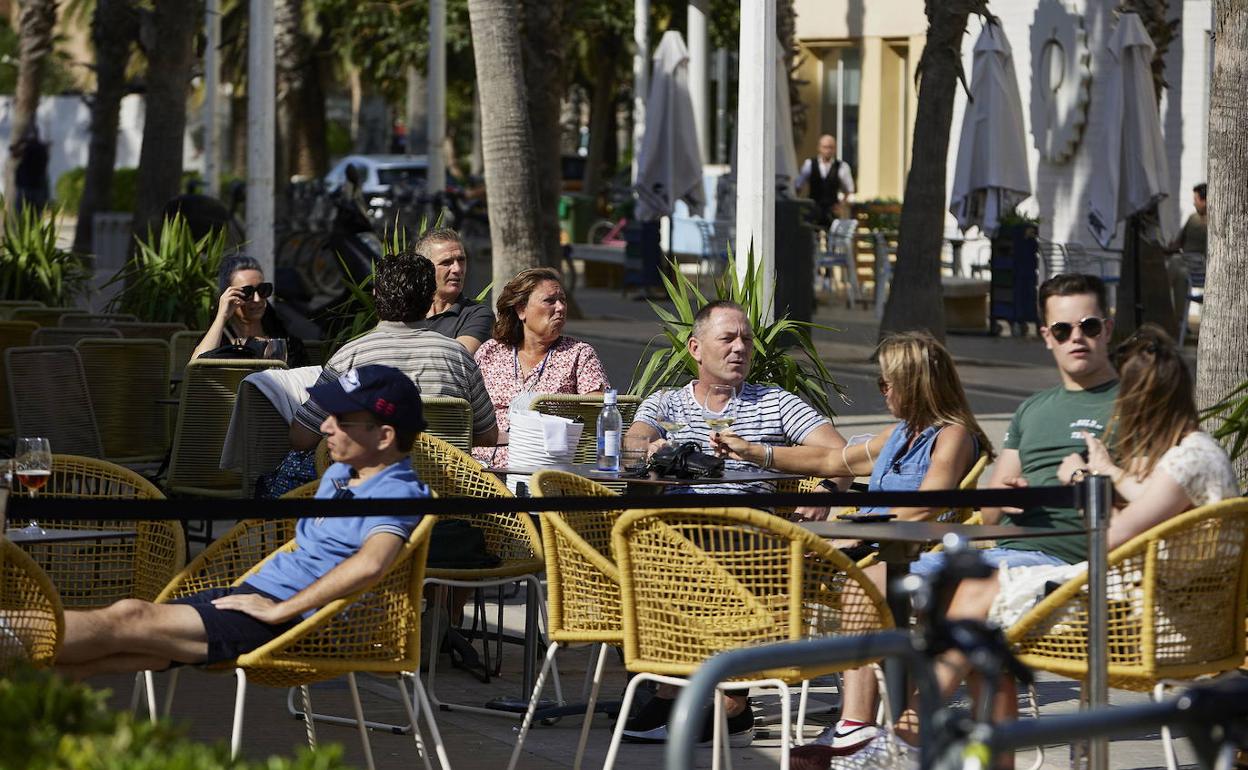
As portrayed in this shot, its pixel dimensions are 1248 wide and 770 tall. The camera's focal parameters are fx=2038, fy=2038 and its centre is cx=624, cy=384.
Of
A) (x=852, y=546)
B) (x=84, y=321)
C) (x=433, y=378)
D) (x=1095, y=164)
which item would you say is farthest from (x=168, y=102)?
(x=852, y=546)

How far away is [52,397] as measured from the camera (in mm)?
9289

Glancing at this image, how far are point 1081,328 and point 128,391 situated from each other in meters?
5.32

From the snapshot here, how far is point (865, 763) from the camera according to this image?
18.7 ft

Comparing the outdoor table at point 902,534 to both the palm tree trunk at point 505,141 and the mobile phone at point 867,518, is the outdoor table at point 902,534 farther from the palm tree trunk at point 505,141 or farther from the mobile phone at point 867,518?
the palm tree trunk at point 505,141

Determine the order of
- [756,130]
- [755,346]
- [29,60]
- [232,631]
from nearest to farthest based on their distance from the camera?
[232,631] < [755,346] < [756,130] < [29,60]

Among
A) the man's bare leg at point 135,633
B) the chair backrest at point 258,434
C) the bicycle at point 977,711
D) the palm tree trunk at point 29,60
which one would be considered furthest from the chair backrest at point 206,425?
the palm tree trunk at point 29,60

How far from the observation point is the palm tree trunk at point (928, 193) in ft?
→ 52.7

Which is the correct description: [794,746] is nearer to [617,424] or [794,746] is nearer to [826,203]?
[617,424]

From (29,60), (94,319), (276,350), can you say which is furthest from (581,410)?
(29,60)

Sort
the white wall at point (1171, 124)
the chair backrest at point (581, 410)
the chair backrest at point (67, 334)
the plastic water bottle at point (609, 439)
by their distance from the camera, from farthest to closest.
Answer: the white wall at point (1171, 124) < the chair backrest at point (67, 334) < the chair backrest at point (581, 410) < the plastic water bottle at point (609, 439)

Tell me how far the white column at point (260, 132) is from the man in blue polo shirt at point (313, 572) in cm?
877

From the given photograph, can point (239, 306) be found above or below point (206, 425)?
above

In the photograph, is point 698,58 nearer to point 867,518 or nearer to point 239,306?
point 239,306

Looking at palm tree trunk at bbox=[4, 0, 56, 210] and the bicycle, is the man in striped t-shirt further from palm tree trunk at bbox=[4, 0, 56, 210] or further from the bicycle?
palm tree trunk at bbox=[4, 0, 56, 210]
